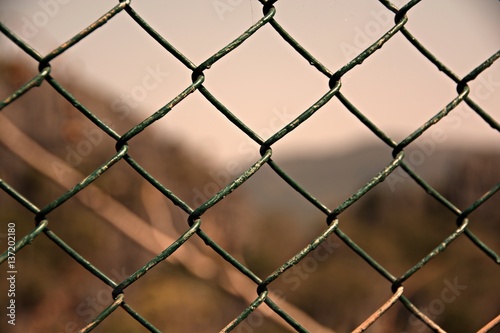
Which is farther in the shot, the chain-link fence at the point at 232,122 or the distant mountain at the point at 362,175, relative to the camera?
the distant mountain at the point at 362,175

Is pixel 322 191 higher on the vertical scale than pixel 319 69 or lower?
higher

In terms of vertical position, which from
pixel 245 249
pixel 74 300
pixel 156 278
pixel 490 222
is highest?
pixel 245 249

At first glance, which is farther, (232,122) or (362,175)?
(362,175)

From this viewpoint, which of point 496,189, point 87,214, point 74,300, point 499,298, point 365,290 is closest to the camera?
point 496,189

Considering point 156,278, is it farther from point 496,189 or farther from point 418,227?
point 496,189

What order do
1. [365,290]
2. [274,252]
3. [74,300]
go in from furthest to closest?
1. [274,252]
2. [365,290]
3. [74,300]

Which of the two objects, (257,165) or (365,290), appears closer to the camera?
(257,165)

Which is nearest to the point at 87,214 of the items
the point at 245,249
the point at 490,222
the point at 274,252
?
the point at 245,249

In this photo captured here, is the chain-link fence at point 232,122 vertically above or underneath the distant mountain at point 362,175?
underneath

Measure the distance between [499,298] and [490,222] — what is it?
2.10 metres

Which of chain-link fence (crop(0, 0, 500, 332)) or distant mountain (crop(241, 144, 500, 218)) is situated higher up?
distant mountain (crop(241, 144, 500, 218))

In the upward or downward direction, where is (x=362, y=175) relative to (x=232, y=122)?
upward

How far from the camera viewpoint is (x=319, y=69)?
801 millimetres

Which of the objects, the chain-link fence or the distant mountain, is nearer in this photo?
the chain-link fence
